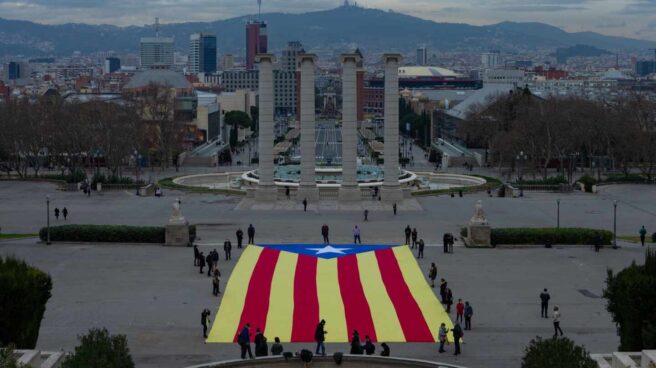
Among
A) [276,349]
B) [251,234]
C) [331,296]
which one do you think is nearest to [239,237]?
[251,234]

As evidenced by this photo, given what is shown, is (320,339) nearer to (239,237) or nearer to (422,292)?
(422,292)

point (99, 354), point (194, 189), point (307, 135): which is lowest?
point (194, 189)

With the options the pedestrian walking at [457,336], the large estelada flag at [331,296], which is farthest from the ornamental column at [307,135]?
the pedestrian walking at [457,336]

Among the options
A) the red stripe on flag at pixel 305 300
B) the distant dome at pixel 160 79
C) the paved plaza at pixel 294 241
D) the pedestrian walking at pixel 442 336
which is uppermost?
the distant dome at pixel 160 79

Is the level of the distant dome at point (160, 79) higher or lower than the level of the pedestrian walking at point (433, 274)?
higher

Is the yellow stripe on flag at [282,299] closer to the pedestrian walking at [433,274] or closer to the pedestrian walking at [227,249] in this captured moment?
the pedestrian walking at [227,249]

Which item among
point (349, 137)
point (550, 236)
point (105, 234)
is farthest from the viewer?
point (349, 137)

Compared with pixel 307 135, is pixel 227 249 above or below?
below
